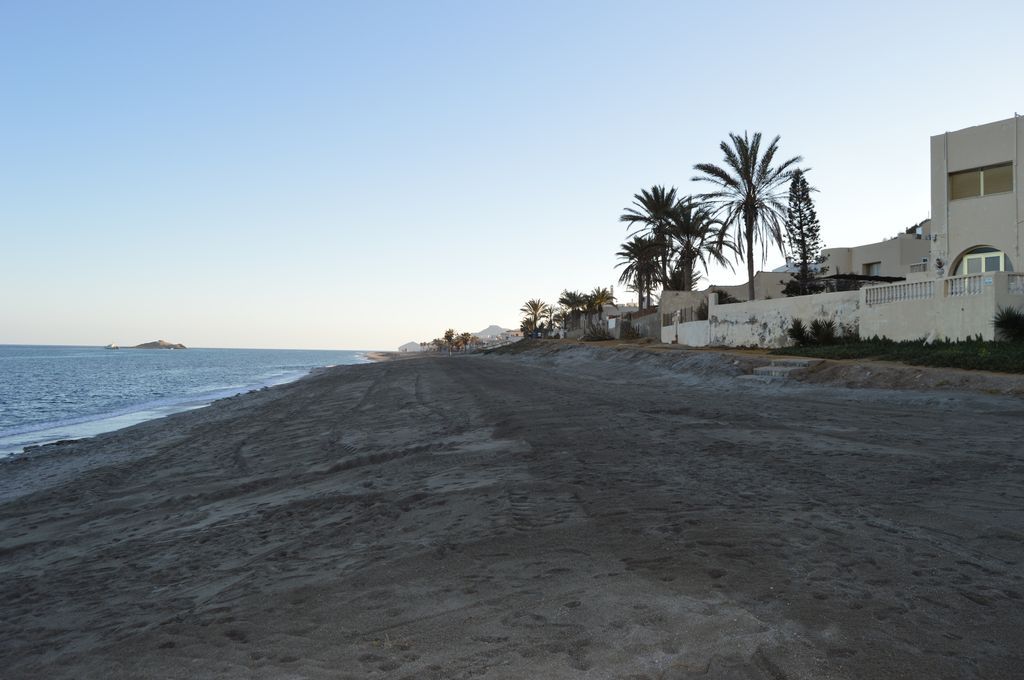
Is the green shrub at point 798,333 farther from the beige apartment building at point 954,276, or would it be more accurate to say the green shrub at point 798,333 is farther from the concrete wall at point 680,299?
the concrete wall at point 680,299

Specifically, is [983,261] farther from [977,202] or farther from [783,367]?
[783,367]

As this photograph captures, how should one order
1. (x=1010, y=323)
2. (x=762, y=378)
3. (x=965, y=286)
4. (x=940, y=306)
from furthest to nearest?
(x=940, y=306) → (x=965, y=286) → (x=762, y=378) → (x=1010, y=323)

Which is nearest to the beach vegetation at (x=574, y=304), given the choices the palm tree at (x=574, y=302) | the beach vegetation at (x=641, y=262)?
the palm tree at (x=574, y=302)

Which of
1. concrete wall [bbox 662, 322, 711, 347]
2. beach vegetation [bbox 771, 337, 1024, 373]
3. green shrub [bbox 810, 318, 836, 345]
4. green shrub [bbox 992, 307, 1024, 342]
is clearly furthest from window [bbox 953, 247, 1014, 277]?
concrete wall [bbox 662, 322, 711, 347]

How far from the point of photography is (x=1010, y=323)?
57.6 ft

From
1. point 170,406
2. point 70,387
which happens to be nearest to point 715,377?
point 170,406

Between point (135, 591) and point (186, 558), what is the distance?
71 centimetres

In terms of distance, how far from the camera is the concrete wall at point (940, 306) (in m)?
18.3

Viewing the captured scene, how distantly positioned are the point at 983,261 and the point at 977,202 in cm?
243

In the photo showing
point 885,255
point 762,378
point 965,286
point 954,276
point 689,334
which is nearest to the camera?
point 762,378

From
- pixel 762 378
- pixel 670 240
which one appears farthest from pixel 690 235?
pixel 762 378

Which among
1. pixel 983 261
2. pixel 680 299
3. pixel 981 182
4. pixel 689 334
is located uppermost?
pixel 981 182

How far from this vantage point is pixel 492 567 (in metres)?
4.19

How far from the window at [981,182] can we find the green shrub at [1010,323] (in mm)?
9955
